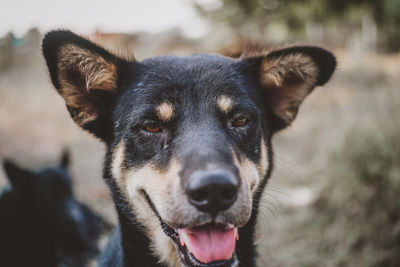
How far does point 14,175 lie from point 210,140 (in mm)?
3766

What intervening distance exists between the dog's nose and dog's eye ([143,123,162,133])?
623 mm

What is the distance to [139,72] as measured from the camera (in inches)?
109

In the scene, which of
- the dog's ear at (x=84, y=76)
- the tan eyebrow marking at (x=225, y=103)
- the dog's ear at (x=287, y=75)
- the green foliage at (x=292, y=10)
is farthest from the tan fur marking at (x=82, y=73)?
the green foliage at (x=292, y=10)

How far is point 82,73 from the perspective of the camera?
2602 mm

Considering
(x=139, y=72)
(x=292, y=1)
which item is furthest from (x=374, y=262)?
(x=292, y=1)

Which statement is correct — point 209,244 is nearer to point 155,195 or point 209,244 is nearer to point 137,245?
point 155,195

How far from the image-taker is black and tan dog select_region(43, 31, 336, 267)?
2029 millimetres

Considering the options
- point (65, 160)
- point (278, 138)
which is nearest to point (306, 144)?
point (278, 138)

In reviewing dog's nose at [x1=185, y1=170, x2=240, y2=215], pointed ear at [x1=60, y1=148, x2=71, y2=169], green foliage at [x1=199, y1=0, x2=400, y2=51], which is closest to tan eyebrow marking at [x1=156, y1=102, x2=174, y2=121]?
dog's nose at [x1=185, y1=170, x2=240, y2=215]

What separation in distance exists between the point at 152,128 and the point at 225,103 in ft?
1.81

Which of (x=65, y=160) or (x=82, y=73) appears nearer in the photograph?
(x=82, y=73)

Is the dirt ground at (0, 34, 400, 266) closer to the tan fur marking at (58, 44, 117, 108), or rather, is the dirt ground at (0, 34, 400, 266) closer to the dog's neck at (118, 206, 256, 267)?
the dog's neck at (118, 206, 256, 267)

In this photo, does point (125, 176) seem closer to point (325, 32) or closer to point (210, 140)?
point (210, 140)

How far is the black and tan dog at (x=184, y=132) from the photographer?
6.66 feet
